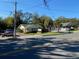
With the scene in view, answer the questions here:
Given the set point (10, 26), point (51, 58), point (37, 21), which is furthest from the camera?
point (37, 21)

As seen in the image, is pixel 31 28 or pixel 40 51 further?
pixel 31 28

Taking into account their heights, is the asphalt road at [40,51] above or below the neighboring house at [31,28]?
below

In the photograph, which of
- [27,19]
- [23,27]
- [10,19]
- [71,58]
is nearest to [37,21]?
[27,19]

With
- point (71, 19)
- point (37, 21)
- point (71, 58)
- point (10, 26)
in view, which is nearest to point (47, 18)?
point (37, 21)

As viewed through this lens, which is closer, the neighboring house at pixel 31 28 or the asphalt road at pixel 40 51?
the asphalt road at pixel 40 51

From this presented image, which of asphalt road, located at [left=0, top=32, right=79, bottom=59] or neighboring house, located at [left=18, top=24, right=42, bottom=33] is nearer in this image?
asphalt road, located at [left=0, top=32, right=79, bottom=59]

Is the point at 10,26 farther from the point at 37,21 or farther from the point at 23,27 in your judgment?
the point at 37,21

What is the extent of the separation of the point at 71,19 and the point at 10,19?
68.8m

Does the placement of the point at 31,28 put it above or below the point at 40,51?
above

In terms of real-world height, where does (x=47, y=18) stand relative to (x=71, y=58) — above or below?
above

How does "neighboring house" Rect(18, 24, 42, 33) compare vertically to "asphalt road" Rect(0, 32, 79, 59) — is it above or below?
above

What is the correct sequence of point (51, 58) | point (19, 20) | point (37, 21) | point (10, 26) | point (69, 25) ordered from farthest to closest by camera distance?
point (69, 25) < point (37, 21) < point (19, 20) < point (10, 26) < point (51, 58)

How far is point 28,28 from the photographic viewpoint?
84.2 metres

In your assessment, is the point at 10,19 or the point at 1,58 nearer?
the point at 1,58
